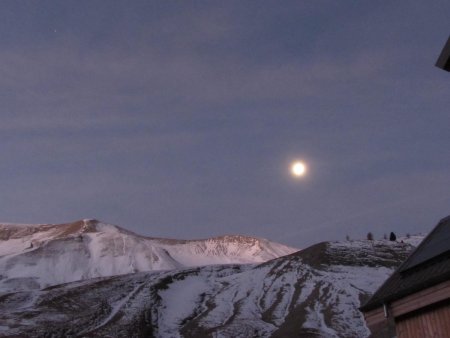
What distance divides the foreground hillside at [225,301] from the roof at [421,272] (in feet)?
120

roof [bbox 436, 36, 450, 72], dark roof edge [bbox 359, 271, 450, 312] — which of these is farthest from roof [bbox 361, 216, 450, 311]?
roof [bbox 436, 36, 450, 72]

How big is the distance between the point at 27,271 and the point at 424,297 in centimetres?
12775

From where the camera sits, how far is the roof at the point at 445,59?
12266mm

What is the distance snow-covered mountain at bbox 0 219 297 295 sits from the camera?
131 metres

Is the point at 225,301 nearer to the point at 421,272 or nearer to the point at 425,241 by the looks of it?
the point at 425,241

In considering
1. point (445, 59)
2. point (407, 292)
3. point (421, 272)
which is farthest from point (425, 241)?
point (445, 59)

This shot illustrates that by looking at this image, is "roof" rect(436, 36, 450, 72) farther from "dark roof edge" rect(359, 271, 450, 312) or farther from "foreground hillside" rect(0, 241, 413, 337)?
"foreground hillside" rect(0, 241, 413, 337)

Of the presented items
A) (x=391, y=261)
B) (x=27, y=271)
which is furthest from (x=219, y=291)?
(x=27, y=271)

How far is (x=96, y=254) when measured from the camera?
148 m

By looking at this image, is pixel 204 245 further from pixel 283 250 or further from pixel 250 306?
pixel 250 306

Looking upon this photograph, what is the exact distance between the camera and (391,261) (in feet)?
243

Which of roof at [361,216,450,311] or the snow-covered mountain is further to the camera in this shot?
the snow-covered mountain

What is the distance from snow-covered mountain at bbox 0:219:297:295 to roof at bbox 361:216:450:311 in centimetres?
11181

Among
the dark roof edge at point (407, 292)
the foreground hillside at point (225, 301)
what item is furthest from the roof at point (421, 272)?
the foreground hillside at point (225, 301)
